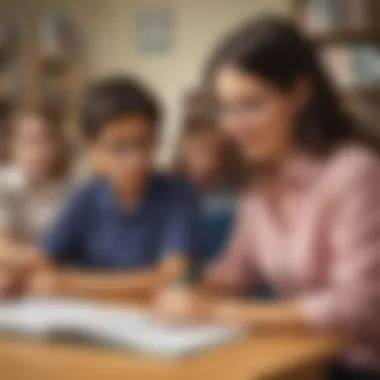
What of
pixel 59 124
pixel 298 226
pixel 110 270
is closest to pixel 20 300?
pixel 110 270

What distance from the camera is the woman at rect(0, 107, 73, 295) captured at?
3.69 feet

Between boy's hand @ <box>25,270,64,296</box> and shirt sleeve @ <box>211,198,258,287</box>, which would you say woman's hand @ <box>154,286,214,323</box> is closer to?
shirt sleeve @ <box>211,198,258,287</box>

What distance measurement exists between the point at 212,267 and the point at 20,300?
0.24m

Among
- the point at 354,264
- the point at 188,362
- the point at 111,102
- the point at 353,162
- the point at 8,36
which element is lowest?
the point at 188,362

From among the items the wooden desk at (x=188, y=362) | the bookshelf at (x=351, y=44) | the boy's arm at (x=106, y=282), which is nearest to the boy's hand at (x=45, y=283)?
the boy's arm at (x=106, y=282)

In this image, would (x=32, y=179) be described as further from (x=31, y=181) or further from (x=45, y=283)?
(x=45, y=283)

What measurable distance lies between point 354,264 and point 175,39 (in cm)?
32

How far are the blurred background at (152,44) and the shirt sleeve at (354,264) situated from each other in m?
0.07

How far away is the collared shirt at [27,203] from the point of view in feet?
3.75

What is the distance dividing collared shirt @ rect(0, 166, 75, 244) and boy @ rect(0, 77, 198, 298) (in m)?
0.02

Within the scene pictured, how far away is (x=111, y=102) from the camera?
1103 mm

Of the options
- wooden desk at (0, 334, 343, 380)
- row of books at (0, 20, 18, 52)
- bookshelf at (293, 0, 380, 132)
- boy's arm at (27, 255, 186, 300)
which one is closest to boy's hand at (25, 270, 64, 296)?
boy's arm at (27, 255, 186, 300)

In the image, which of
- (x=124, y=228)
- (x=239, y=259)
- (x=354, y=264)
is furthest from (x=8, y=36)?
(x=354, y=264)

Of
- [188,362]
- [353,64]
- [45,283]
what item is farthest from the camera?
[45,283]
